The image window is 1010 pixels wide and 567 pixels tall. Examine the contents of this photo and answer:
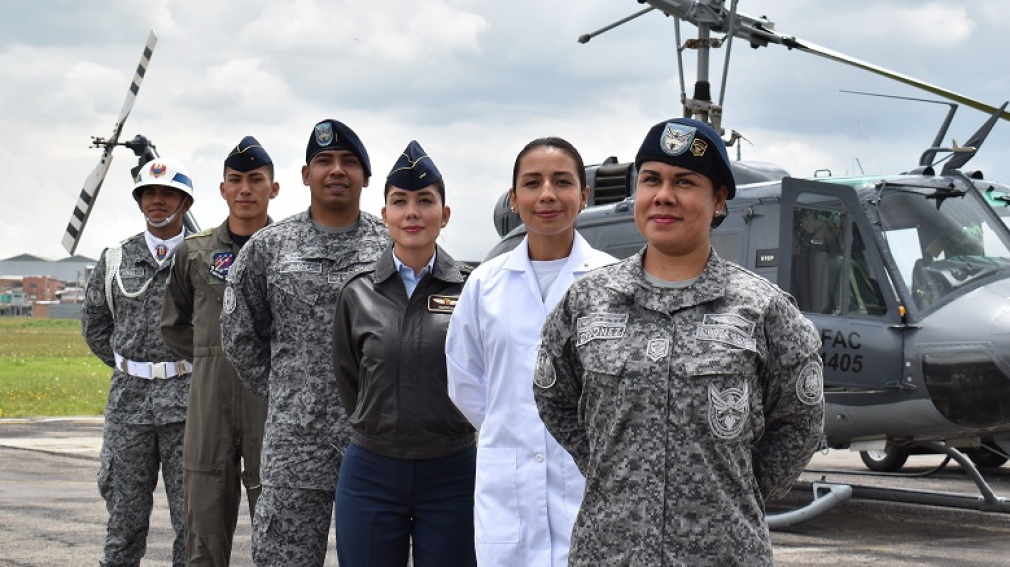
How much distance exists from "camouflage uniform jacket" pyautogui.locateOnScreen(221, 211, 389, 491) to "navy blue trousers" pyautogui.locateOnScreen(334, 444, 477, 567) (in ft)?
1.33

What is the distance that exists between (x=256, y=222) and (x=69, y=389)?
66.4 feet

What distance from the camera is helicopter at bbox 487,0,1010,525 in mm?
8242

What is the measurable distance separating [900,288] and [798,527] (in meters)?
1.82

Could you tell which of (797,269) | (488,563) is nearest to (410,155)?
(488,563)

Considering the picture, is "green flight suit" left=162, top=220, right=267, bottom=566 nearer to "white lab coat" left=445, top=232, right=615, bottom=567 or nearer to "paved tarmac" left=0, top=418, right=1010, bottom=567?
"white lab coat" left=445, top=232, right=615, bottom=567

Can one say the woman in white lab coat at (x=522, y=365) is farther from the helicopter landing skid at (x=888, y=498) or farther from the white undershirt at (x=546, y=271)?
the helicopter landing skid at (x=888, y=498)

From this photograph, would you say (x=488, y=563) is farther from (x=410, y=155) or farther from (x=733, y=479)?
(x=410, y=155)

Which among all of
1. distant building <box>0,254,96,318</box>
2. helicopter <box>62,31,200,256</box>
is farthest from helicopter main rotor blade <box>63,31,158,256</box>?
distant building <box>0,254,96,318</box>

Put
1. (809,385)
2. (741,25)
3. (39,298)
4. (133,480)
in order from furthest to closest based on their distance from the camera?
1. (39,298)
2. (741,25)
3. (133,480)
4. (809,385)

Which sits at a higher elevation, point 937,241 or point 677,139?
point 937,241

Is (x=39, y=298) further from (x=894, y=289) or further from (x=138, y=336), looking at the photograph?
(x=138, y=336)

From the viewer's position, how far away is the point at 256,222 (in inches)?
213

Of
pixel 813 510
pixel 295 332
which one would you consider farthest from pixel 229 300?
pixel 813 510

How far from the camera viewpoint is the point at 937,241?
888 centimetres
